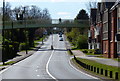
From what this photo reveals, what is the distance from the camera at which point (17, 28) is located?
300 feet

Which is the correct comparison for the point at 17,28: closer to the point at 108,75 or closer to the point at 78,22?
the point at 78,22

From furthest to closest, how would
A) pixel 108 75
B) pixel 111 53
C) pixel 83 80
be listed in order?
pixel 111 53, pixel 108 75, pixel 83 80

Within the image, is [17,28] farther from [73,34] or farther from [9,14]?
[73,34]

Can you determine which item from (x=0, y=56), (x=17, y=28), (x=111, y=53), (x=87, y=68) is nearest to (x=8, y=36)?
(x=17, y=28)

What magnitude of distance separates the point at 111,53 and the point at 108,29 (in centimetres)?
433

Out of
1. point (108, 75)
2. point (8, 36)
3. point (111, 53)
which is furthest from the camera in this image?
point (8, 36)

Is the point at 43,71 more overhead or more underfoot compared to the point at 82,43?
more underfoot

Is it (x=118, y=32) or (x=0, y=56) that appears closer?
(x=118, y=32)

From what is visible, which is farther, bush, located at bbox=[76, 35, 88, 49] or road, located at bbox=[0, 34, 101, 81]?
bush, located at bbox=[76, 35, 88, 49]

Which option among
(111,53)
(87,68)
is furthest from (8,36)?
(87,68)

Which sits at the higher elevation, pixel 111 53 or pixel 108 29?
pixel 108 29

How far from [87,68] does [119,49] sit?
17.2m

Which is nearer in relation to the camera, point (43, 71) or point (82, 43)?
point (43, 71)

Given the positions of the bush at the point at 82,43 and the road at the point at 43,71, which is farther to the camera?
the bush at the point at 82,43
